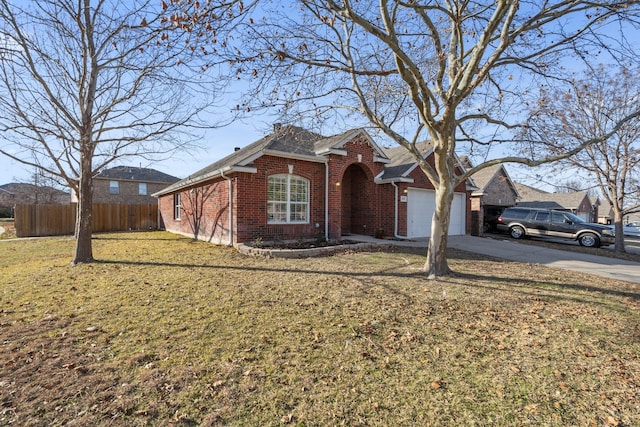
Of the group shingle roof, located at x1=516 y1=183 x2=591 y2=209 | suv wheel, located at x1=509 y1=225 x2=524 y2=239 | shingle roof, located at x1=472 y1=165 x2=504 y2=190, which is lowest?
suv wheel, located at x1=509 y1=225 x2=524 y2=239

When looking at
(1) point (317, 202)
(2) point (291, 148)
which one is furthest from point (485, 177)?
(2) point (291, 148)

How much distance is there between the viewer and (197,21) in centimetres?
466

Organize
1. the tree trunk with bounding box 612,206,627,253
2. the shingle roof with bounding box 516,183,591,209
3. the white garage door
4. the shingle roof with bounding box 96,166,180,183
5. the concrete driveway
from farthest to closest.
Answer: the shingle roof with bounding box 516,183,591,209 < the shingle roof with bounding box 96,166,180,183 < the white garage door < the tree trunk with bounding box 612,206,627,253 < the concrete driveway

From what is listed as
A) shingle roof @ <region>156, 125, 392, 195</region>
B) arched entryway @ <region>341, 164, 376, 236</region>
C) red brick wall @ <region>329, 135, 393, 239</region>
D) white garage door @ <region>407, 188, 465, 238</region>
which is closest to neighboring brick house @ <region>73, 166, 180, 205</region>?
shingle roof @ <region>156, 125, 392, 195</region>

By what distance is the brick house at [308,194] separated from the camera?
11047 mm

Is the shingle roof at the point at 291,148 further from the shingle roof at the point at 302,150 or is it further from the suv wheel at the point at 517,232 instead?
the suv wheel at the point at 517,232

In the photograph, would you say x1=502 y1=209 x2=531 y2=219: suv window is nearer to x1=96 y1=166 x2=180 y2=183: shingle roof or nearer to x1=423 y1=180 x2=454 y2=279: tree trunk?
x1=423 y1=180 x2=454 y2=279: tree trunk

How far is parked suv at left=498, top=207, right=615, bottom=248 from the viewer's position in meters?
15.3

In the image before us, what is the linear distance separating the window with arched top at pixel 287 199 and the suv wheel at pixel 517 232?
1344 centimetres

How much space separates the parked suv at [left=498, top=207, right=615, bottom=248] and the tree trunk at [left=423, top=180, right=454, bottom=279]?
13.7 m

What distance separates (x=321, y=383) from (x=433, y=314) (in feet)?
8.23

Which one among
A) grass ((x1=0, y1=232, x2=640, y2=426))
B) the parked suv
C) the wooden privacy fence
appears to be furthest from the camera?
the wooden privacy fence

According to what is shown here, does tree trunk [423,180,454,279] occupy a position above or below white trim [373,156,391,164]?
below

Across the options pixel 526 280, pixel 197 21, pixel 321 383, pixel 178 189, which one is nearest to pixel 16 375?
pixel 321 383
